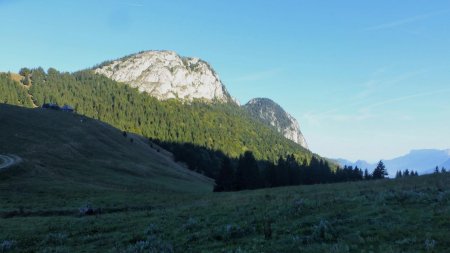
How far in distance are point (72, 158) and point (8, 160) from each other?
17984 millimetres

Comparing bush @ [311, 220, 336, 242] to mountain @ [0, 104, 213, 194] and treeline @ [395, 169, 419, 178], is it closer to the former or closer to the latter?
treeline @ [395, 169, 419, 178]

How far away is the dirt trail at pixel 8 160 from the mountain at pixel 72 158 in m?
1.23

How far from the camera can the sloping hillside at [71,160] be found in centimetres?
5322

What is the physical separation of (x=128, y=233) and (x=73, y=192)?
106ft

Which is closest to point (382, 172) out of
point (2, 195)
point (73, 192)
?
point (73, 192)

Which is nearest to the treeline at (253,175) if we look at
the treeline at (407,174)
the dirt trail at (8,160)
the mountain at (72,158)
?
the treeline at (407,174)

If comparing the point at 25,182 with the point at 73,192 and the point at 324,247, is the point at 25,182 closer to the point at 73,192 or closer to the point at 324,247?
the point at 73,192

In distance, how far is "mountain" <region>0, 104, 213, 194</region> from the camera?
5803 centimetres

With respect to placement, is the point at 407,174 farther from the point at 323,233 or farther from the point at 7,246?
the point at 7,246

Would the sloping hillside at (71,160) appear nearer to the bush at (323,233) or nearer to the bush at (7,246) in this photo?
the bush at (7,246)

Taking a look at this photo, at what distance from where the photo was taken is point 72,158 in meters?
83.0

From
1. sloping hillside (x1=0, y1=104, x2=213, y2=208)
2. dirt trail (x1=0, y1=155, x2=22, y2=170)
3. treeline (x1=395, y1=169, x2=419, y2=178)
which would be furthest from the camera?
dirt trail (x1=0, y1=155, x2=22, y2=170)

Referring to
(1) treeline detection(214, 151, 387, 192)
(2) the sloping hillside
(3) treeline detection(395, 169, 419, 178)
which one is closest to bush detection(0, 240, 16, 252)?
(2) the sloping hillside

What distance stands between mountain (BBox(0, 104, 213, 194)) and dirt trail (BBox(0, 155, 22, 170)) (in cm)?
123
